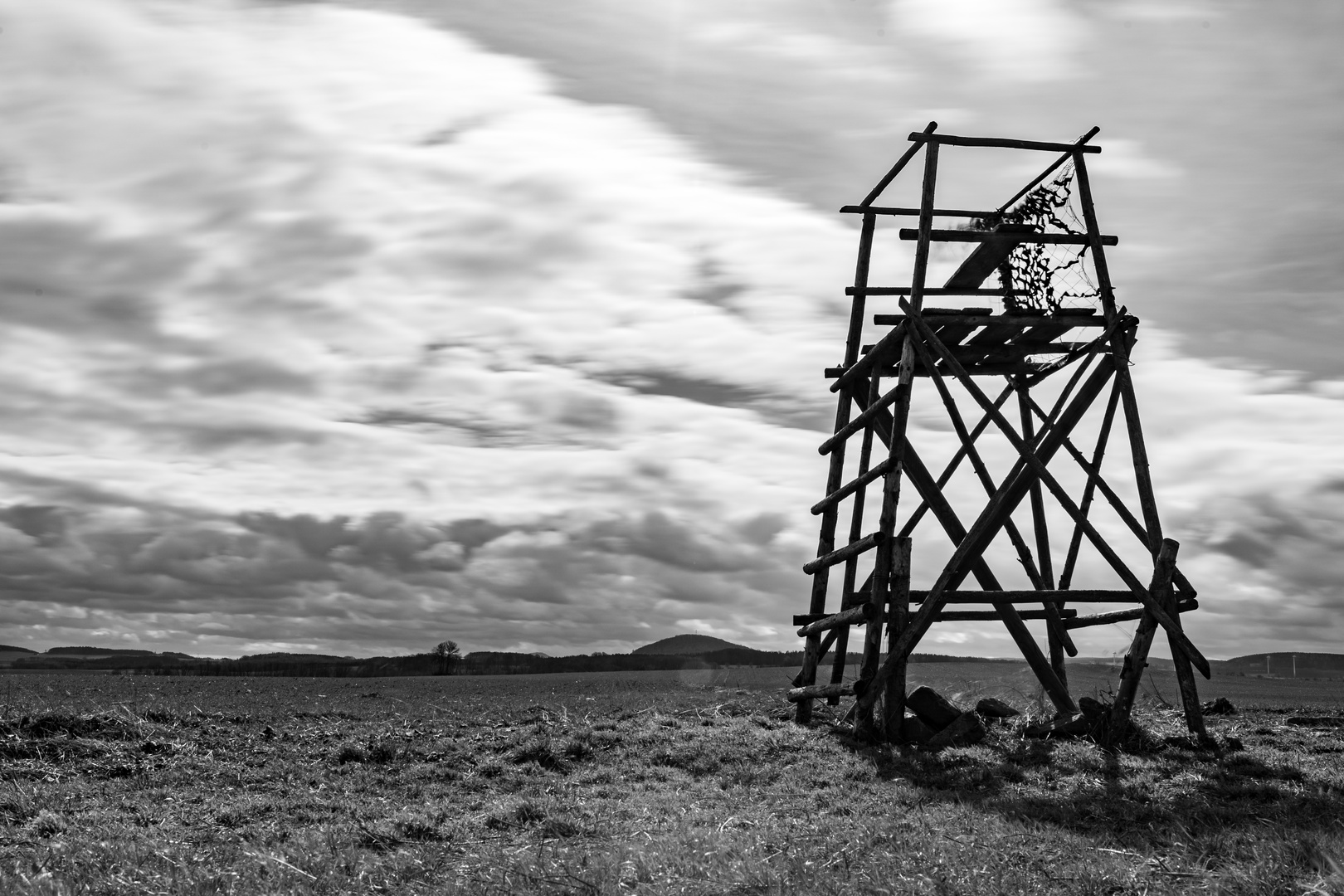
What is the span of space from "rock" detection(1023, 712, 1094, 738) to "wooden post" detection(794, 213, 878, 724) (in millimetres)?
3183

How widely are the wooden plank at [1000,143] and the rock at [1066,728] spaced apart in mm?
7718

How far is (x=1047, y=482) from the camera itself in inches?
555

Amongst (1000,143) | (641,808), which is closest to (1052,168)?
(1000,143)

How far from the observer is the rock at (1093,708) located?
14.2 meters

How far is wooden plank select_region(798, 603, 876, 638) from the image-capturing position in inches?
557

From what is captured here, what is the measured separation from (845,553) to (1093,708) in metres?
3.72

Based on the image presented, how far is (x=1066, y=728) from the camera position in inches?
566

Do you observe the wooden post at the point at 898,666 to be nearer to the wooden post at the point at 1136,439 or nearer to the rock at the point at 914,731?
the rock at the point at 914,731

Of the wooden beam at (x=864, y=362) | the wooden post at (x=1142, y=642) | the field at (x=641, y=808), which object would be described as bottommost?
the field at (x=641, y=808)

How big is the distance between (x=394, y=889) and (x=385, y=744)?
6.61m

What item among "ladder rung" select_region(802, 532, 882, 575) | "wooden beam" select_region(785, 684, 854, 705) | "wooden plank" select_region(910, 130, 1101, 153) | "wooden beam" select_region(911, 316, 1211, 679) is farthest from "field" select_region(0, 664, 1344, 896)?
"wooden plank" select_region(910, 130, 1101, 153)

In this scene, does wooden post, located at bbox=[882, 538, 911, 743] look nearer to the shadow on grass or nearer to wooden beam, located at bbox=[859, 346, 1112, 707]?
wooden beam, located at bbox=[859, 346, 1112, 707]

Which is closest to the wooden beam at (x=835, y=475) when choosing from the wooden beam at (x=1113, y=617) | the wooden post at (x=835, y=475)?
the wooden post at (x=835, y=475)

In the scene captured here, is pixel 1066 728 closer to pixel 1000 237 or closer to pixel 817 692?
pixel 817 692
